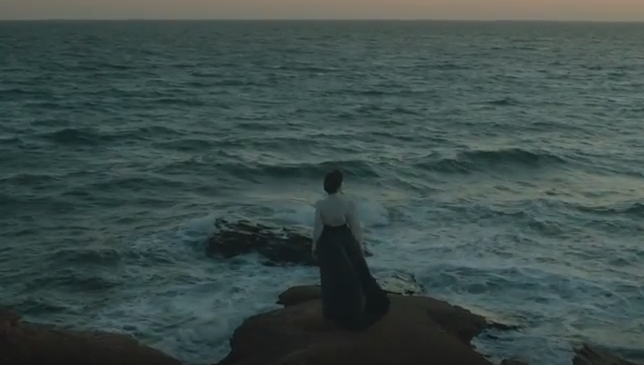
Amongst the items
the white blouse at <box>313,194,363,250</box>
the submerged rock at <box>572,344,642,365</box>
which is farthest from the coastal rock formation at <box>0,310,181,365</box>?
the submerged rock at <box>572,344,642,365</box>

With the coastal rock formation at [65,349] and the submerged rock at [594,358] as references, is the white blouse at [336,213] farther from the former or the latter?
the submerged rock at [594,358]

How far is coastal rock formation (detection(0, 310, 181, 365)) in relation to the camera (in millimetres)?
9305

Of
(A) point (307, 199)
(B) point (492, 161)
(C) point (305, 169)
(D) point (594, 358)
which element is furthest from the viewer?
(B) point (492, 161)

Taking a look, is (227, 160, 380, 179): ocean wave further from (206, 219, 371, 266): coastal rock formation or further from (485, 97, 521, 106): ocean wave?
(485, 97, 521, 106): ocean wave

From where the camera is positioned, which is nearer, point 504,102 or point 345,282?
point 345,282

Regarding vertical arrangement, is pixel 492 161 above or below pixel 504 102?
above

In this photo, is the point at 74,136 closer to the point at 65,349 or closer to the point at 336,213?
the point at 65,349

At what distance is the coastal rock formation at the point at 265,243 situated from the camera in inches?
571

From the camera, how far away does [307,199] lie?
2053 centimetres

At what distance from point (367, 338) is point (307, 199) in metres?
11.1

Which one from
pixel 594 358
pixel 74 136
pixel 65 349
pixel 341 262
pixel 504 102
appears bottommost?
pixel 504 102

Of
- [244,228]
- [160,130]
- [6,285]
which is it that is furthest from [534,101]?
[6,285]

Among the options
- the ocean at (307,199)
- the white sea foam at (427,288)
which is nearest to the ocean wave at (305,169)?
the ocean at (307,199)

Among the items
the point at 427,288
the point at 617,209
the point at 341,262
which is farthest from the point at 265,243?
the point at 617,209
